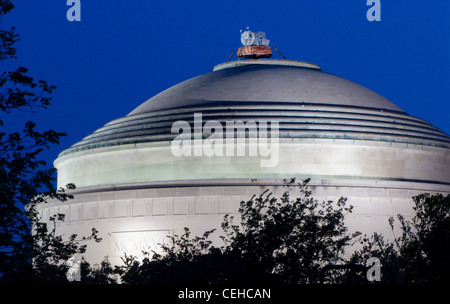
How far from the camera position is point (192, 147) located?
46.8 meters

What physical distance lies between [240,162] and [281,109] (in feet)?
11.0

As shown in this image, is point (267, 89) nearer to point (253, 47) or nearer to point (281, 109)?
point (281, 109)

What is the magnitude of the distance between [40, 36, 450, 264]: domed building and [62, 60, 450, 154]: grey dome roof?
0.06m

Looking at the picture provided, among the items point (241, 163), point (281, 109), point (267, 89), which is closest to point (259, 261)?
point (241, 163)

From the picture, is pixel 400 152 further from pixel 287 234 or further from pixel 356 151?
pixel 287 234

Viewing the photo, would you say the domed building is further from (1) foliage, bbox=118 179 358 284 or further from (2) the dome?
(1) foliage, bbox=118 179 358 284

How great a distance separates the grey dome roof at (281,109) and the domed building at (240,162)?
0.19 ft

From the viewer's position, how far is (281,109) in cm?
4800

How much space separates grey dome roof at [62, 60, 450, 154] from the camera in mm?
47531

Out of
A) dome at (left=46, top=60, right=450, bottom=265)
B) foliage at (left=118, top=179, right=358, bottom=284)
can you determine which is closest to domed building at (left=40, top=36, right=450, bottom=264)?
dome at (left=46, top=60, right=450, bottom=265)

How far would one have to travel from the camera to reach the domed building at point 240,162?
44938 millimetres

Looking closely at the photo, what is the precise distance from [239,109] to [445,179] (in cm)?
1013
